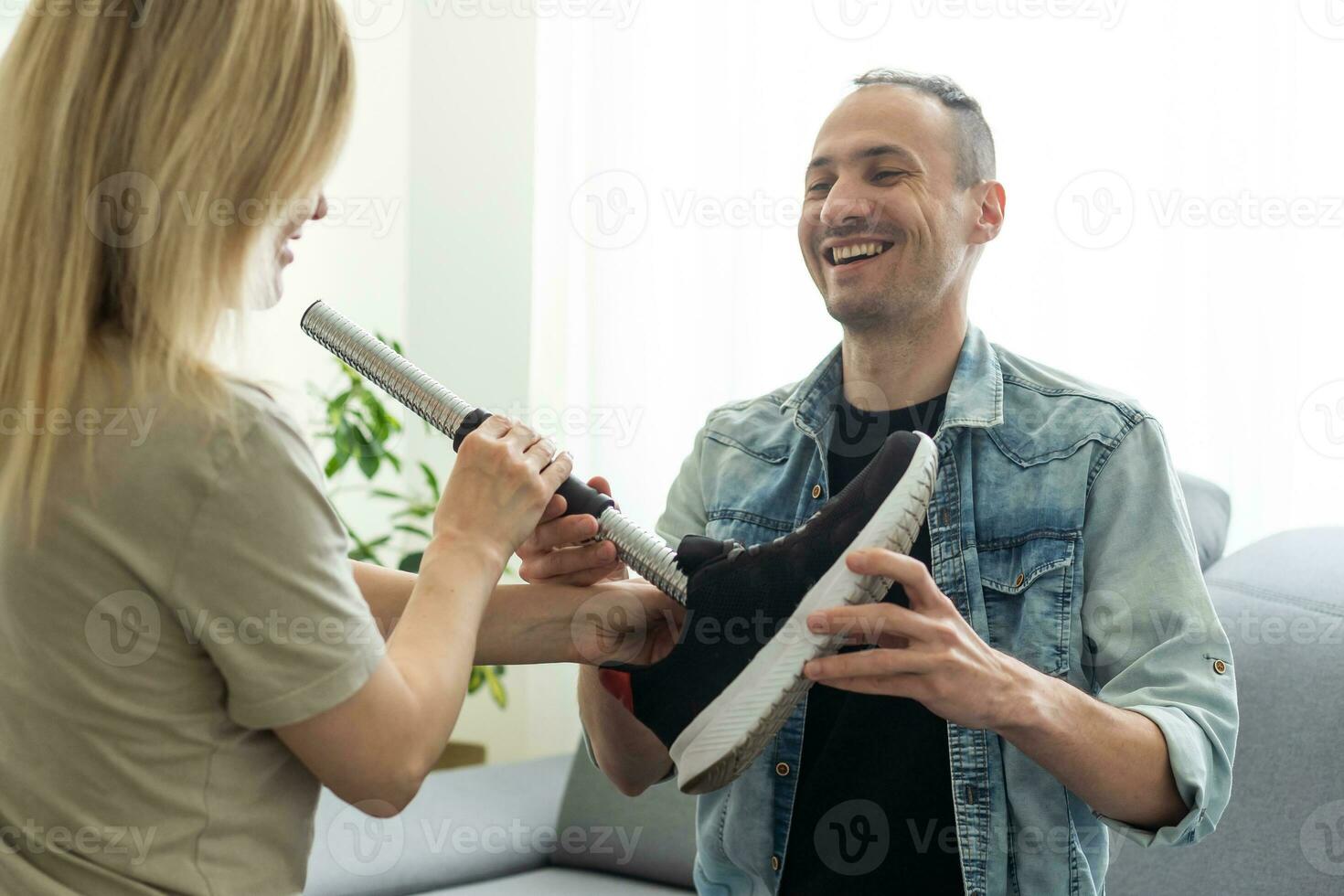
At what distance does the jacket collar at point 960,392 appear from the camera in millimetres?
1311

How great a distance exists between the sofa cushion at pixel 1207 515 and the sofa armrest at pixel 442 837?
1184 mm

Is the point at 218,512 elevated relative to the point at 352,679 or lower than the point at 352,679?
elevated

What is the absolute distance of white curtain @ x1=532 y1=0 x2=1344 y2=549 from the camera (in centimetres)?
203

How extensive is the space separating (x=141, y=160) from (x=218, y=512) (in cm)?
24

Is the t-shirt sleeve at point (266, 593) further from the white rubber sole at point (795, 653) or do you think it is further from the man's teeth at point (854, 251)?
the man's teeth at point (854, 251)

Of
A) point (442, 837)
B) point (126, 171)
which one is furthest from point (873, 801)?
point (442, 837)

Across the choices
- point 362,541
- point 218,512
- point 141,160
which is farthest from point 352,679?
point 362,541

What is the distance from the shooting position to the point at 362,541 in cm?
323

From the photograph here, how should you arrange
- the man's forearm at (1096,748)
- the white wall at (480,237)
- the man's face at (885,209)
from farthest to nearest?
the white wall at (480,237) < the man's face at (885,209) < the man's forearm at (1096,748)

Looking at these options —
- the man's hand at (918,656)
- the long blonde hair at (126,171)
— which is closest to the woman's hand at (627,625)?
the man's hand at (918,656)

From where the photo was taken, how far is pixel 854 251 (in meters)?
1.39

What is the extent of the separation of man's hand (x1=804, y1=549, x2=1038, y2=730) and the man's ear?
65cm

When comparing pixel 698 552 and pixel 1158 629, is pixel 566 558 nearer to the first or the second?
pixel 698 552

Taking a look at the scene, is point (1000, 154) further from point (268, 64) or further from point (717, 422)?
point (268, 64)
